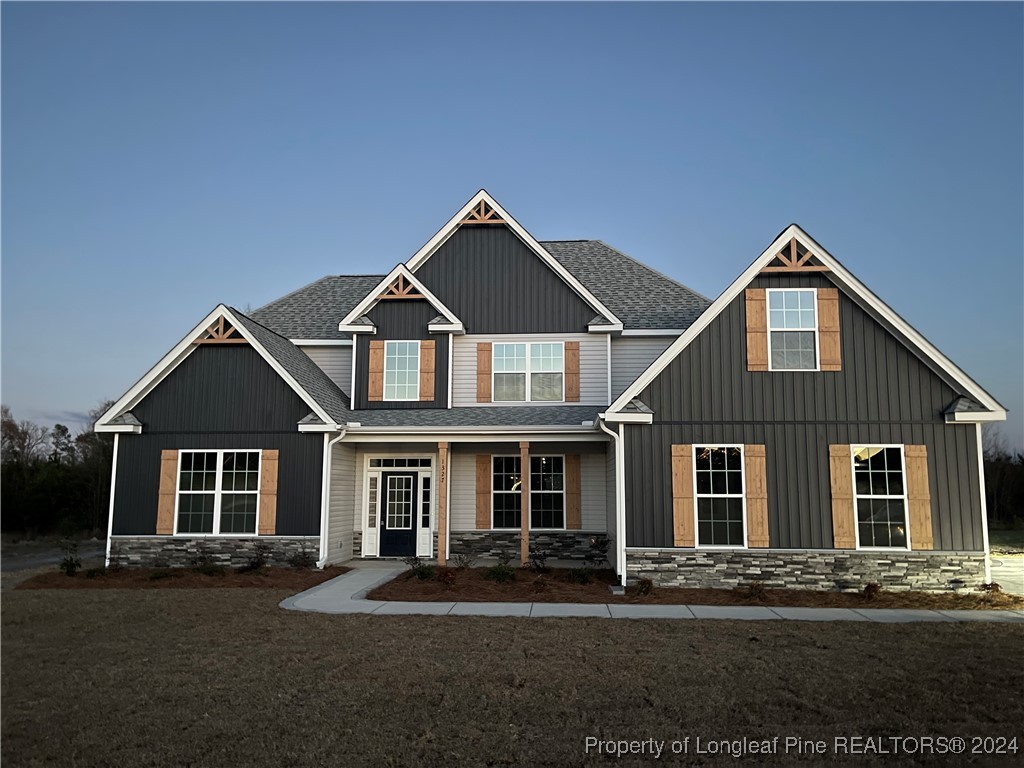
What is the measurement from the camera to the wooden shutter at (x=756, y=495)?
530 inches

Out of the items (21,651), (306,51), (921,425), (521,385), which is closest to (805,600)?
(921,425)

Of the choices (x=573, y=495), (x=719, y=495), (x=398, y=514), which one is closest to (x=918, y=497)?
(x=719, y=495)

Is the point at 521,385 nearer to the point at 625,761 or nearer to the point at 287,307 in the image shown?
the point at 287,307

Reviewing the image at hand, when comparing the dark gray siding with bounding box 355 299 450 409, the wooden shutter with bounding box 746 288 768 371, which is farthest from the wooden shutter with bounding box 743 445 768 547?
the dark gray siding with bounding box 355 299 450 409

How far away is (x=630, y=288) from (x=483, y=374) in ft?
17.2

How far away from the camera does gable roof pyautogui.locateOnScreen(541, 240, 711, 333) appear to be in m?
18.8

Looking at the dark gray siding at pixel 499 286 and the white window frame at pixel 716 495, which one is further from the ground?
the dark gray siding at pixel 499 286

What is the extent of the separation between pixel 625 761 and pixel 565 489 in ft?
40.6

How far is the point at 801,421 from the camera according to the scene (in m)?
13.8

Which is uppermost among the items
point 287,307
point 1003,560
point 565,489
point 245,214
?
point 245,214

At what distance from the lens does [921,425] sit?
44.5ft

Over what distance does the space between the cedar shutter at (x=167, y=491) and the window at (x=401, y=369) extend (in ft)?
16.6

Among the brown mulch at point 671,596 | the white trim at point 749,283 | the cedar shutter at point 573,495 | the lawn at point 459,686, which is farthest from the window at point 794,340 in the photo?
the cedar shutter at point 573,495

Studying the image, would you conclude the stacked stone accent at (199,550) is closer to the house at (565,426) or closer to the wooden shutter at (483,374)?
the house at (565,426)
